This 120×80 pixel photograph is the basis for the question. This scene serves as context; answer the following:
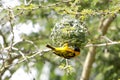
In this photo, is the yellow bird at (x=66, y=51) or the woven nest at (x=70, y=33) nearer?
the yellow bird at (x=66, y=51)

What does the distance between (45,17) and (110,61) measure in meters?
1.16

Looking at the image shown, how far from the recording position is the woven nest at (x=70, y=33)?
2.92m

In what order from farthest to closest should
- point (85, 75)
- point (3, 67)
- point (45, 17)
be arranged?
point (45, 17)
point (85, 75)
point (3, 67)

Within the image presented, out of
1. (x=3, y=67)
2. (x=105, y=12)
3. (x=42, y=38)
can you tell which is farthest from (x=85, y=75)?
(x=105, y=12)

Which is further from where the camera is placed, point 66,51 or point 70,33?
point 70,33

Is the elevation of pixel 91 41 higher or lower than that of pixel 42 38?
higher

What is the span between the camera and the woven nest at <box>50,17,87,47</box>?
2.92 m

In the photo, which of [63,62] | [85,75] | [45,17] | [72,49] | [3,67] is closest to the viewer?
[72,49]

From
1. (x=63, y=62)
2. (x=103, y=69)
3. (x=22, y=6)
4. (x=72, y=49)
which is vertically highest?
(x=22, y=6)

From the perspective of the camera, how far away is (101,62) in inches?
220

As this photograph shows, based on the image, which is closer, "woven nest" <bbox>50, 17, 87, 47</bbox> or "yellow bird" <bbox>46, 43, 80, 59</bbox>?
"yellow bird" <bbox>46, 43, 80, 59</bbox>

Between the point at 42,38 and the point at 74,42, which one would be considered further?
the point at 42,38

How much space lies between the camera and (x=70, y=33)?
2.90 metres

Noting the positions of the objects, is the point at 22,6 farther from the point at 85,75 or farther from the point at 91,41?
the point at 85,75
